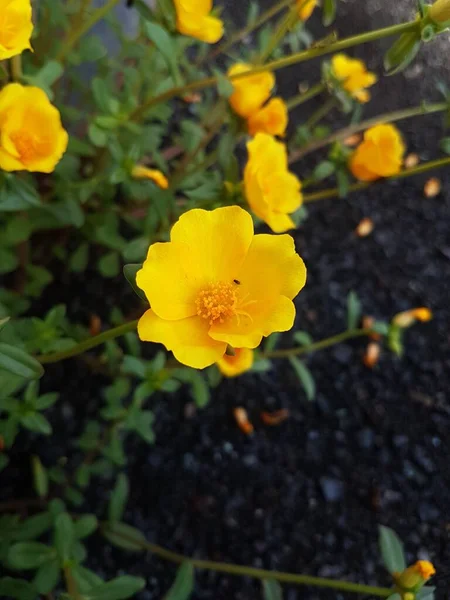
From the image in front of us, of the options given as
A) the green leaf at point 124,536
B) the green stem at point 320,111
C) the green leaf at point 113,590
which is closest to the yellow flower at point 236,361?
the green leaf at point 113,590

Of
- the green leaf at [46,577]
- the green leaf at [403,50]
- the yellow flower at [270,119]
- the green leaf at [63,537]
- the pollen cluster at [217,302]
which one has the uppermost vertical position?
the green leaf at [403,50]

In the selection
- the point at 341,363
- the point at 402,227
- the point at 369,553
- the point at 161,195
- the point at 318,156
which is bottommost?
the point at 369,553

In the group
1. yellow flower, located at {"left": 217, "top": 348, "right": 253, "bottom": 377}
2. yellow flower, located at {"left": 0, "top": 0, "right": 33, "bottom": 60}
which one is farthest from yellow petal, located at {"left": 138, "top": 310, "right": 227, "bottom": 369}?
yellow flower, located at {"left": 0, "top": 0, "right": 33, "bottom": 60}

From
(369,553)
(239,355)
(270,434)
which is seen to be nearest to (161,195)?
(239,355)

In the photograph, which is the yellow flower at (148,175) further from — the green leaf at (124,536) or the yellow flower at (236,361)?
the green leaf at (124,536)

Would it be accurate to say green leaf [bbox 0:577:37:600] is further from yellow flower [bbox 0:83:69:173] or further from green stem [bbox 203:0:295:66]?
green stem [bbox 203:0:295:66]

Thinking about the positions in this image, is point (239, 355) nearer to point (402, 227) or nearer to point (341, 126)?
point (402, 227)
